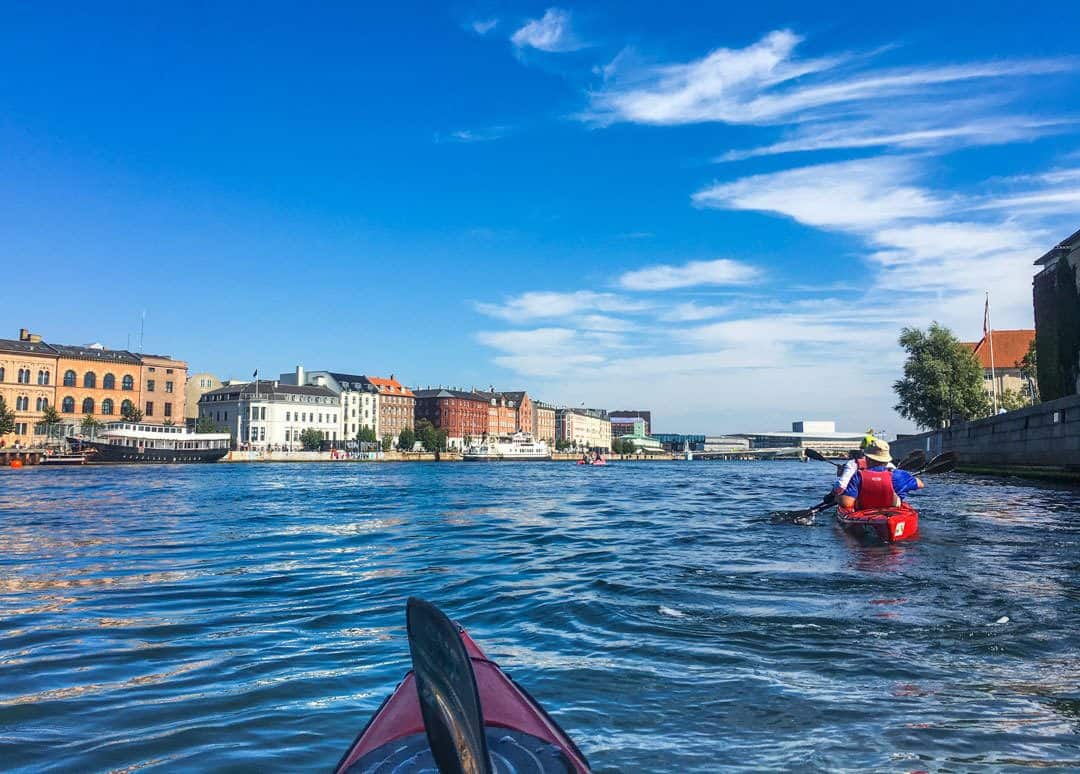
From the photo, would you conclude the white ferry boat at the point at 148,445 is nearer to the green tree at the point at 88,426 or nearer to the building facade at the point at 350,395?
the green tree at the point at 88,426

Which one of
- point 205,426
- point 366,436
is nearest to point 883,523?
point 205,426

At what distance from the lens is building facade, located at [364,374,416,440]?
134m

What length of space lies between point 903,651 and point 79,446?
3344 inches

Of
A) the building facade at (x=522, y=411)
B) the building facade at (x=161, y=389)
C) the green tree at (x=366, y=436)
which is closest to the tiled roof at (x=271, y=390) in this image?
the green tree at (x=366, y=436)

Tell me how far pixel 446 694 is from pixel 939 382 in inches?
2886

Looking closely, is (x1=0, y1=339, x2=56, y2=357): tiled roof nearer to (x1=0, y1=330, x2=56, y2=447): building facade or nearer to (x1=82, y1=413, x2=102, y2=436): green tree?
(x1=0, y1=330, x2=56, y2=447): building facade

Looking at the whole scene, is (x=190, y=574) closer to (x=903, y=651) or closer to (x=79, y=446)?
(x=903, y=651)

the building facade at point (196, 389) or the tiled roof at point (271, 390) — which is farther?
the building facade at point (196, 389)

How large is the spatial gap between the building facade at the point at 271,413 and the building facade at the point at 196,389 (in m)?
2.08

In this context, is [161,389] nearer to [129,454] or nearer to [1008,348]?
[129,454]

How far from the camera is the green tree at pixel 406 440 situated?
12519cm

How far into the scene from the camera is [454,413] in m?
144

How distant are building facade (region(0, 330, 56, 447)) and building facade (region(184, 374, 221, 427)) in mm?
30898

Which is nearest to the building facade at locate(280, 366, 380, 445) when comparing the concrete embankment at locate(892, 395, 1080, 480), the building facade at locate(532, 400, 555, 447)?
the building facade at locate(532, 400, 555, 447)
